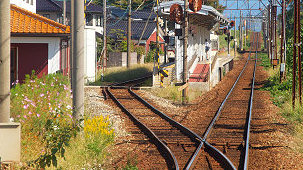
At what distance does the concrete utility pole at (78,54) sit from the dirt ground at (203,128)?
4.56ft

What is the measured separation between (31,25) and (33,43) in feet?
3.58

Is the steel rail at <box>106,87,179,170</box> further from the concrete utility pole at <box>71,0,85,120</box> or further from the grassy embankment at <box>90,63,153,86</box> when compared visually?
the grassy embankment at <box>90,63,153,86</box>

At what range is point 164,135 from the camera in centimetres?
1269

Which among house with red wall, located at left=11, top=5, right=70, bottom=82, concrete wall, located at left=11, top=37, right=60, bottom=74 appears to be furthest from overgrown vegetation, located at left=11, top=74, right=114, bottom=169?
concrete wall, located at left=11, top=37, right=60, bottom=74

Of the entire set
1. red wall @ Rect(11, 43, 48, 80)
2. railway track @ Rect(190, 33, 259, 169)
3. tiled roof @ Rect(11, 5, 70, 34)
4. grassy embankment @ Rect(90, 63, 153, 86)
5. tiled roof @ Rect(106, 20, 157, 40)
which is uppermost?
tiled roof @ Rect(106, 20, 157, 40)

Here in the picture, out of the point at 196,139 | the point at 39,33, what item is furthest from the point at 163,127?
the point at 39,33

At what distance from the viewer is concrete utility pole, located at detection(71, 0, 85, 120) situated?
36.1ft

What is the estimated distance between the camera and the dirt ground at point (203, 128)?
977 centimetres

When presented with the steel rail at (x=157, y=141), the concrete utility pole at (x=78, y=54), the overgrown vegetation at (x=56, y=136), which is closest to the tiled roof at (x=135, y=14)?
the steel rail at (x=157, y=141)

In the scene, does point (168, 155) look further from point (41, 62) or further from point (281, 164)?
point (41, 62)

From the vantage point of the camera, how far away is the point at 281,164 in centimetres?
950

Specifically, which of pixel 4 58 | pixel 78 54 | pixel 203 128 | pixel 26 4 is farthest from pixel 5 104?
pixel 26 4

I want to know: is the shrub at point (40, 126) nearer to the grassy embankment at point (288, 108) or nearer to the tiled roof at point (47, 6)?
the grassy embankment at point (288, 108)

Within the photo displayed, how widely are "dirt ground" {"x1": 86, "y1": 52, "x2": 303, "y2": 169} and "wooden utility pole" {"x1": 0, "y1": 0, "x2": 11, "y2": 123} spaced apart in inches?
98.8
